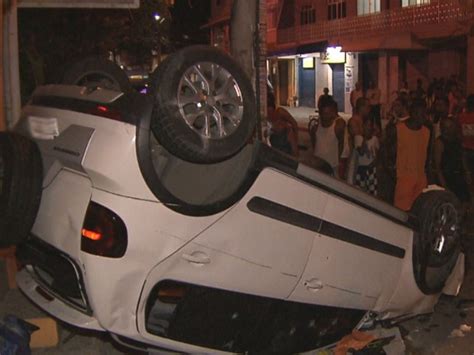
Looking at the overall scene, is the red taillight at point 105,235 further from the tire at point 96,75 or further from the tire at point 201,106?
the tire at point 96,75

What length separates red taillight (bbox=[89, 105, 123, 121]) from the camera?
12.3 ft

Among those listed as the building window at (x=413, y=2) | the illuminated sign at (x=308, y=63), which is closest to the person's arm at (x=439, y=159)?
the building window at (x=413, y=2)

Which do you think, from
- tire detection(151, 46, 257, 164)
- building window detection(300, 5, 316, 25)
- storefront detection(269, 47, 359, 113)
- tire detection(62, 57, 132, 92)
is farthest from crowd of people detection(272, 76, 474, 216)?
building window detection(300, 5, 316, 25)

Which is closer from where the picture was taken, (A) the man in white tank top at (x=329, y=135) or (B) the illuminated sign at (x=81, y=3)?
(B) the illuminated sign at (x=81, y=3)

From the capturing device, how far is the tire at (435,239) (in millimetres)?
5316

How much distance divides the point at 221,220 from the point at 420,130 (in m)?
4.04

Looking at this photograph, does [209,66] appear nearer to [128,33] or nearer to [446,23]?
[128,33]

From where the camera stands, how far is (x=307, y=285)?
4.48 m

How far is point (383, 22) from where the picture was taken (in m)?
31.5

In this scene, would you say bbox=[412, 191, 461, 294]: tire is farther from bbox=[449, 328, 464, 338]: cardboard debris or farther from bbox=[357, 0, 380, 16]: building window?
bbox=[357, 0, 380, 16]: building window

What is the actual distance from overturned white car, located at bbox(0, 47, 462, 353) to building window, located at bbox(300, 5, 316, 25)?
37.3 meters

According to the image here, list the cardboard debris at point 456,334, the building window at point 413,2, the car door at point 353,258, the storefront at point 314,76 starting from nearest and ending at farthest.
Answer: the car door at point 353,258
the cardboard debris at point 456,334
the building window at point 413,2
the storefront at point 314,76

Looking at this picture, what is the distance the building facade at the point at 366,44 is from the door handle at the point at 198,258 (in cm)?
1858

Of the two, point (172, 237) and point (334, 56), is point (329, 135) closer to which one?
point (172, 237)
